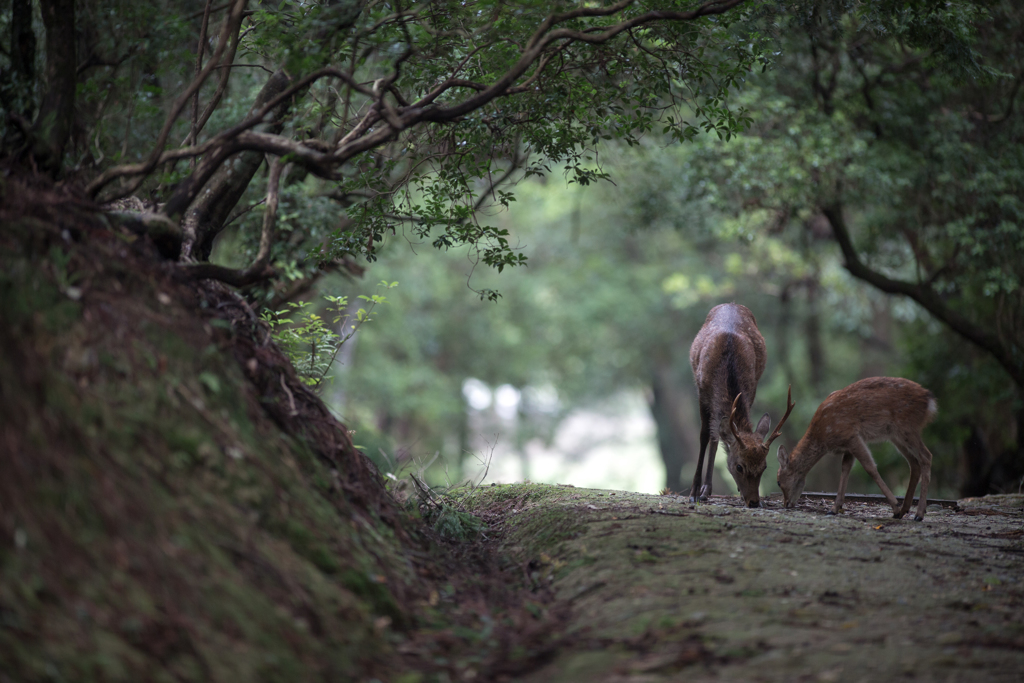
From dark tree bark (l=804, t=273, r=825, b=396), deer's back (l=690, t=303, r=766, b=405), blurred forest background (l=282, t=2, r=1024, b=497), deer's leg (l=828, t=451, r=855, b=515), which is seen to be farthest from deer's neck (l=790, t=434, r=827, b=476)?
dark tree bark (l=804, t=273, r=825, b=396)

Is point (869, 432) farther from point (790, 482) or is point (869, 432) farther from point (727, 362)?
point (727, 362)

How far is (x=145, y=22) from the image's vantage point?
676cm

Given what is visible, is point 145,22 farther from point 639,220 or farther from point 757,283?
point 757,283

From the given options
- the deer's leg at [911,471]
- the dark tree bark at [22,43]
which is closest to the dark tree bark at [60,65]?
the dark tree bark at [22,43]

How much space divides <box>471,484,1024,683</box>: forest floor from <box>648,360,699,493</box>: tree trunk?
17.1 m

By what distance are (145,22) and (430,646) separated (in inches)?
220

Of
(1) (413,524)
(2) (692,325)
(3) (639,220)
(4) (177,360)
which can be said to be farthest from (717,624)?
(2) (692,325)

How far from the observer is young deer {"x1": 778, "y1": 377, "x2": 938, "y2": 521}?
7.45 meters

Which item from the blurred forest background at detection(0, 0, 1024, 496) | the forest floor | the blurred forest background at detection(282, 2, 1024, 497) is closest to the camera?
the forest floor

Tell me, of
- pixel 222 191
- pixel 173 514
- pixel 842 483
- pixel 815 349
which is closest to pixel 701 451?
pixel 842 483

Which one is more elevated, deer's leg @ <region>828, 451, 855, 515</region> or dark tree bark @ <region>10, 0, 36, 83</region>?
dark tree bark @ <region>10, 0, 36, 83</region>

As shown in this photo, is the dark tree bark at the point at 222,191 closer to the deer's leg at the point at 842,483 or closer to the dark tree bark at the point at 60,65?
the dark tree bark at the point at 60,65

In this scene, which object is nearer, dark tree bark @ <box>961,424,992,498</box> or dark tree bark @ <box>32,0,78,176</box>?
dark tree bark @ <box>32,0,78,176</box>

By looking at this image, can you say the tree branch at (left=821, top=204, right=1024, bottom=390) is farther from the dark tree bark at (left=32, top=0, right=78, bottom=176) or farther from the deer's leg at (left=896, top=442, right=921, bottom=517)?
the dark tree bark at (left=32, top=0, right=78, bottom=176)
